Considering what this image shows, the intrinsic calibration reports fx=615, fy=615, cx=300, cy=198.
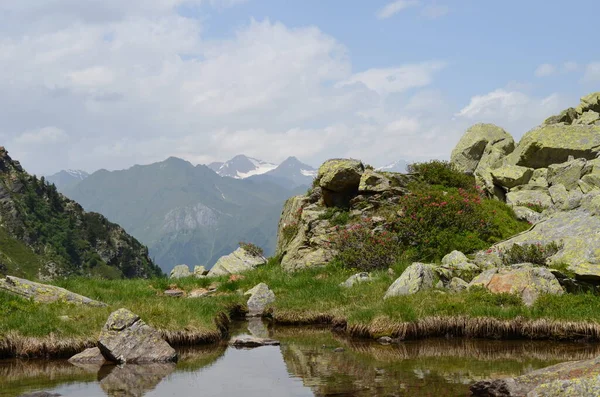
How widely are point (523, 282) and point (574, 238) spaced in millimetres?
4067

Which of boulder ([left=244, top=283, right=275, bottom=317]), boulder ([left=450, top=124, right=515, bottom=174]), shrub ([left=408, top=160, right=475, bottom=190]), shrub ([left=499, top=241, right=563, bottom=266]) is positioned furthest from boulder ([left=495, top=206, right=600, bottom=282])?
boulder ([left=450, top=124, right=515, bottom=174])

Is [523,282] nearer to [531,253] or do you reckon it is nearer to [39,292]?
[531,253]

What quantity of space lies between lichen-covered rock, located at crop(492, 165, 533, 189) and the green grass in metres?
22.9

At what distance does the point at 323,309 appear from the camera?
25875 millimetres

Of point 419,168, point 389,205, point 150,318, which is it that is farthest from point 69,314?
point 419,168

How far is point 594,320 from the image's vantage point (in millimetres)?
19547

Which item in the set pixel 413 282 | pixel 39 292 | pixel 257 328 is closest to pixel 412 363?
pixel 413 282

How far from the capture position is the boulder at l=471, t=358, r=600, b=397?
11086 millimetres

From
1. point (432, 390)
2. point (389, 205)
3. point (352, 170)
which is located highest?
point (352, 170)

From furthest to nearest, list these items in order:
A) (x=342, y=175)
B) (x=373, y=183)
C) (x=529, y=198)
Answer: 1. (x=529, y=198)
2. (x=342, y=175)
3. (x=373, y=183)

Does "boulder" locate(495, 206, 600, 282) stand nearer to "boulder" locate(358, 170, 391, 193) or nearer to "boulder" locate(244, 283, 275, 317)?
"boulder" locate(244, 283, 275, 317)

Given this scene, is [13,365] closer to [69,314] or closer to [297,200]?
[69,314]

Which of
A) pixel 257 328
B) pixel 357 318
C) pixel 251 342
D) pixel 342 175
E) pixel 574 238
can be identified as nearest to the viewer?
pixel 251 342

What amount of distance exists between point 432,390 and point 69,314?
13.5 m
